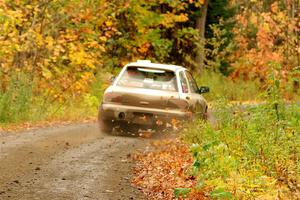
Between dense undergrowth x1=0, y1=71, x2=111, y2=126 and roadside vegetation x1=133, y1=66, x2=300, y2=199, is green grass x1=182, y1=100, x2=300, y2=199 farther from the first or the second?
dense undergrowth x1=0, y1=71, x2=111, y2=126

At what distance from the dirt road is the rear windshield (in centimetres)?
126

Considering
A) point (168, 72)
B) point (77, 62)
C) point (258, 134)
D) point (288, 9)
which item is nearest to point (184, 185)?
point (258, 134)

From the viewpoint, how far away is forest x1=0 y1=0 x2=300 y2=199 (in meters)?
9.70

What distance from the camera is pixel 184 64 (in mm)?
35812

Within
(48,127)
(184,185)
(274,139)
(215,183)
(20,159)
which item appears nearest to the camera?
(215,183)

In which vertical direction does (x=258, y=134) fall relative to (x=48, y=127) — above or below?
above

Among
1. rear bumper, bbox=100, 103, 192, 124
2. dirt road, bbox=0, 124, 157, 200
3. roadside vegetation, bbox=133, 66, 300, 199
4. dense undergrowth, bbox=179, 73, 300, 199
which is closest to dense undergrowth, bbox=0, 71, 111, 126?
dirt road, bbox=0, 124, 157, 200

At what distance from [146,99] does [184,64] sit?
20369 mm

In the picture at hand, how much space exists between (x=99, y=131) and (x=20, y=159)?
499cm

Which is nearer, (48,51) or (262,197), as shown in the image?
(262,197)

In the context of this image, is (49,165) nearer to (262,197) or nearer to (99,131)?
(262,197)

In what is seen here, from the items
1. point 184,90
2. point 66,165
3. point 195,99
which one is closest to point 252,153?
point 66,165

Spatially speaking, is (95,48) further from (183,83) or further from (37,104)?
(183,83)

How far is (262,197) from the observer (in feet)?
27.5
